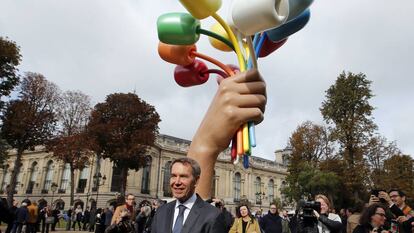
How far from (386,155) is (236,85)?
29120mm

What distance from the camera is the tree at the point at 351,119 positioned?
24141 millimetres

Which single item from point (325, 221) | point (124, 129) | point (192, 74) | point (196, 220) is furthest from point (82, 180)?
point (196, 220)

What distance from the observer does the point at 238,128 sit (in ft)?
13.9

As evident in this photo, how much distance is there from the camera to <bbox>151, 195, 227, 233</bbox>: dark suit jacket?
8.32 feet

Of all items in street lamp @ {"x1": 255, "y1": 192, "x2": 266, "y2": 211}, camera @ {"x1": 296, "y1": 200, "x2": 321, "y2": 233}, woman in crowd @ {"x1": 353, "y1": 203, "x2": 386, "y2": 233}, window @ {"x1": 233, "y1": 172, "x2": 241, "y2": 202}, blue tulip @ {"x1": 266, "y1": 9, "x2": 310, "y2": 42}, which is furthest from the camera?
street lamp @ {"x1": 255, "y1": 192, "x2": 266, "y2": 211}

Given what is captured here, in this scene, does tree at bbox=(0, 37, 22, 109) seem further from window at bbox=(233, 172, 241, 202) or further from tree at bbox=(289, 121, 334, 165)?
window at bbox=(233, 172, 241, 202)

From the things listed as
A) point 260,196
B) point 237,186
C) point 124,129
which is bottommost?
point 260,196

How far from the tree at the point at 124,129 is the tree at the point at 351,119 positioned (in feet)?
46.2

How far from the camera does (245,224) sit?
746cm

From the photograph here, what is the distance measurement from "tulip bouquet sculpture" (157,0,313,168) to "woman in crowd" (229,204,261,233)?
3398 millimetres

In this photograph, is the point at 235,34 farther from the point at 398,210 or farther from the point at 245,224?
the point at 245,224

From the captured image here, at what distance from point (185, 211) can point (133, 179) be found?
38.6 m

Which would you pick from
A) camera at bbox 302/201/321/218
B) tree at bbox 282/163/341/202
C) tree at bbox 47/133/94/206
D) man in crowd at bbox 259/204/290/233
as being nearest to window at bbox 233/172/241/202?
tree at bbox 282/163/341/202

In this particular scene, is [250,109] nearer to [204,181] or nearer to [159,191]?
[204,181]
